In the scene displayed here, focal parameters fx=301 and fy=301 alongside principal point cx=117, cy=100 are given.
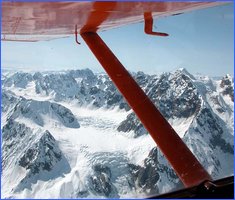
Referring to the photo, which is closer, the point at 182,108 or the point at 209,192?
the point at 209,192

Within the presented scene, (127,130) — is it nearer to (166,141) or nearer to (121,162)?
(121,162)

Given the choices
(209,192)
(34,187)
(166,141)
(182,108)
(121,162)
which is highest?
(209,192)

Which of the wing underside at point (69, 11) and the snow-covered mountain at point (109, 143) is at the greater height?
the wing underside at point (69, 11)

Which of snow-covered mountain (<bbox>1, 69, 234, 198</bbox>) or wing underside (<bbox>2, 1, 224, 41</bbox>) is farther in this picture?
snow-covered mountain (<bbox>1, 69, 234, 198</bbox>)

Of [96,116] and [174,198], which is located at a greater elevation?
[174,198]

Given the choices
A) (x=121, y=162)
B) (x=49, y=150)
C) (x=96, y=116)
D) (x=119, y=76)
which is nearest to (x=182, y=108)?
(x=121, y=162)

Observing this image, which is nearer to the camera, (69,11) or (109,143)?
(69,11)

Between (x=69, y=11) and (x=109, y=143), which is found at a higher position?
(x=69, y=11)

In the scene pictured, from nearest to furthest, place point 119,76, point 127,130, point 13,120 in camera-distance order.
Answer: point 119,76
point 127,130
point 13,120

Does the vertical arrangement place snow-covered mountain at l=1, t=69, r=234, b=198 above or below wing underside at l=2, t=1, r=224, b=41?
below

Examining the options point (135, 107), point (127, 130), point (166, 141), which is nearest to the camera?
point (166, 141)

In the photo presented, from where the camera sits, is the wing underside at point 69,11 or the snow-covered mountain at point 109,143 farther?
the snow-covered mountain at point 109,143
